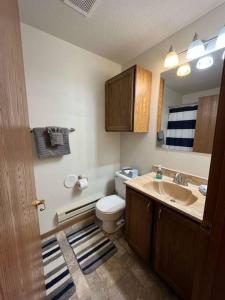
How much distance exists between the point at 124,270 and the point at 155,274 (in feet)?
1.00

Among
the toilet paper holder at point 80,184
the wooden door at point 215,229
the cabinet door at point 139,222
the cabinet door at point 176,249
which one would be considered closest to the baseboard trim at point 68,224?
the toilet paper holder at point 80,184

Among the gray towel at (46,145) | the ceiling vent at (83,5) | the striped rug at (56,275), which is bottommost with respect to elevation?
the striped rug at (56,275)

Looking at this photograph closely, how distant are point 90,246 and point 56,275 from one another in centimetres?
42

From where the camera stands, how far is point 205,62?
4.00 ft

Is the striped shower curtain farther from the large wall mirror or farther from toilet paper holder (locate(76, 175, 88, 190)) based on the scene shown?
toilet paper holder (locate(76, 175, 88, 190))

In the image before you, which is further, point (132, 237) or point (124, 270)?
point (132, 237)

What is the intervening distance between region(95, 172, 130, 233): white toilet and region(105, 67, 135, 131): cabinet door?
0.75m

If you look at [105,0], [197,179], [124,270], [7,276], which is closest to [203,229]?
[7,276]

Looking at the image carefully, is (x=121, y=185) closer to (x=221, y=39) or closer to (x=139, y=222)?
(x=139, y=222)

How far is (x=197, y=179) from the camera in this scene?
1.32 m

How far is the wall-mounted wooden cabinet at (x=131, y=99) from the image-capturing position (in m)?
1.54

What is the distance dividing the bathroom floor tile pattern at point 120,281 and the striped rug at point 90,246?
0.05 m

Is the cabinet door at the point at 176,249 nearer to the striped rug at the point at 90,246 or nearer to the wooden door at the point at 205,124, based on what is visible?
the striped rug at the point at 90,246

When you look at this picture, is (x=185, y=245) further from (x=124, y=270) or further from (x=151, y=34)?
(x=151, y=34)
